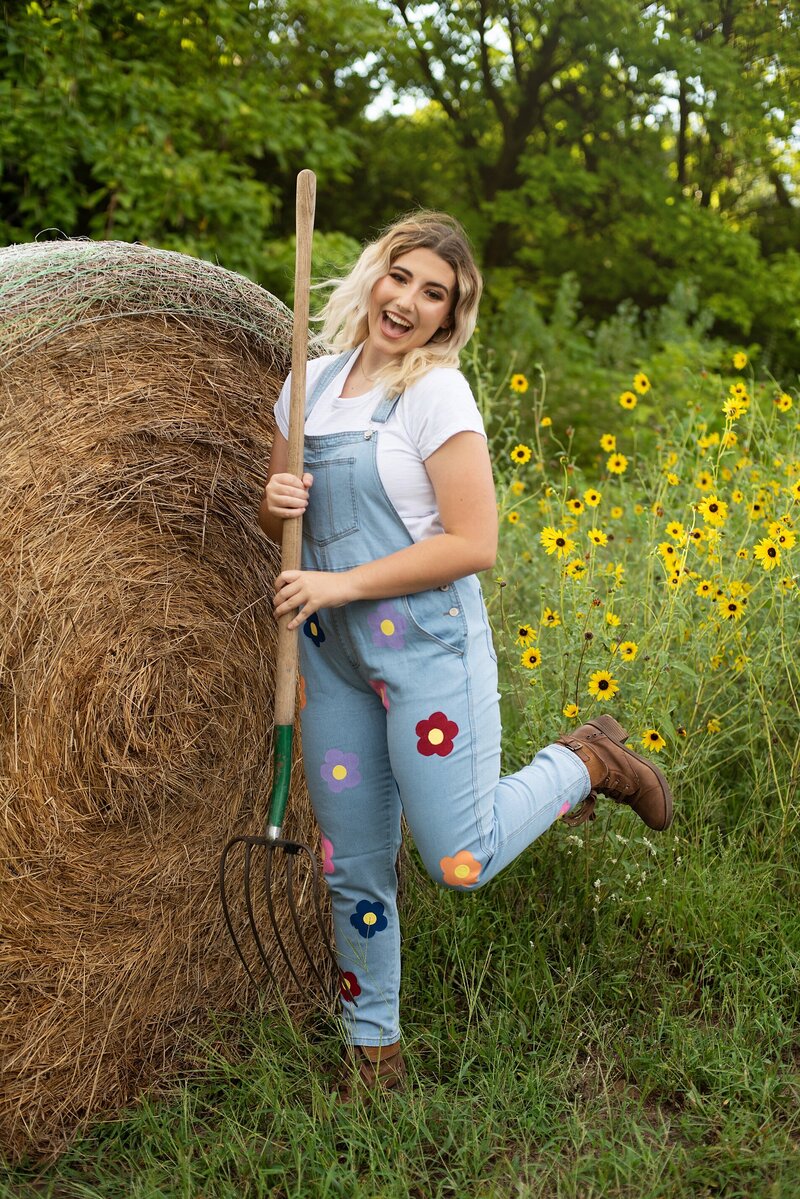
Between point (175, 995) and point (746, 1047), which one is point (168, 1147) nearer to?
point (175, 995)

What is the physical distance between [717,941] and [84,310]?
80.2 inches

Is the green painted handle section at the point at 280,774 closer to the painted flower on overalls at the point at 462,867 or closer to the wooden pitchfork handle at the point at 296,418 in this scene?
the wooden pitchfork handle at the point at 296,418

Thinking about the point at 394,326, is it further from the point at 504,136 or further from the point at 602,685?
the point at 504,136

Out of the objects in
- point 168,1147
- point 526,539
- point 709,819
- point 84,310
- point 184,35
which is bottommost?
point 168,1147

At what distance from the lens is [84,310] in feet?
7.55

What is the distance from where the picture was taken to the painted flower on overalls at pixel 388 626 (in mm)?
2202

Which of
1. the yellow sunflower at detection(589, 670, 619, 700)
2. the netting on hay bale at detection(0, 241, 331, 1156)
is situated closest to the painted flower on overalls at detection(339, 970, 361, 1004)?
the netting on hay bale at detection(0, 241, 331, 1156)

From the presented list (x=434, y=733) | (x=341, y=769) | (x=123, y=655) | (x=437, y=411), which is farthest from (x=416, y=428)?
(x=123, y=655)

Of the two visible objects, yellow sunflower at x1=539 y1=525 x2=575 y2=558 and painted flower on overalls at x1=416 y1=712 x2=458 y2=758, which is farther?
yellow sunflower at x1=539 y1=525 x2=575 y2=558

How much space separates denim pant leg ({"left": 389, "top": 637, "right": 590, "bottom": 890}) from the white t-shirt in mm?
281

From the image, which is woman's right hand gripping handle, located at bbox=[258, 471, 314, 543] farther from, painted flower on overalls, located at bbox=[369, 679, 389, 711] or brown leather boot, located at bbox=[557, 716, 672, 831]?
brown leather boot, located at bbox=[557, 716, 672, 831]

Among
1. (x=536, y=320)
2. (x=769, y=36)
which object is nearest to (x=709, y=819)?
(x=536, y=320)

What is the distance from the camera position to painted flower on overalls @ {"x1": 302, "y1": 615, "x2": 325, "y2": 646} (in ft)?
7.67

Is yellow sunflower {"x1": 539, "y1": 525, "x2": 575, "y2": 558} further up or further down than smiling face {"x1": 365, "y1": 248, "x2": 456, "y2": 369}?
further down
